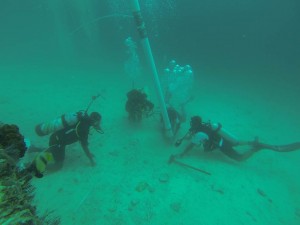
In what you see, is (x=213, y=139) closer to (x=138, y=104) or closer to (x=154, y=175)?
(x=154, y=175)

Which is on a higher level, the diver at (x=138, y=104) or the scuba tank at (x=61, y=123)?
the scuba tank at (x=61, y=123)

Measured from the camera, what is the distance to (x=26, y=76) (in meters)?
16.4

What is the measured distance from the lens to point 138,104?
925cm

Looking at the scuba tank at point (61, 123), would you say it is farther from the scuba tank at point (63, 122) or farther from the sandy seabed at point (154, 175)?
the sandy seabed at point (154, 175)

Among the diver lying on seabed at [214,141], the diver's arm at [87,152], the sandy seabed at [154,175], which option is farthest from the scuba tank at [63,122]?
the diver lying on seabed at [214,141]

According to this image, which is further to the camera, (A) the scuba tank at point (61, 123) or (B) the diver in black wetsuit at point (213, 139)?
(B) the diver in black wetsuit at point (213, 139)

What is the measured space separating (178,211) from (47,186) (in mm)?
3290

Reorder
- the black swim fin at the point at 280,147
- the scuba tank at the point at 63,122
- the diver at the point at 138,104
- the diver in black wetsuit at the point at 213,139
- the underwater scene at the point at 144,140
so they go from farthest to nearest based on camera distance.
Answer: the diver at the point at 138,104
the black swim fin at the point at 280,147
the diver in black wetsuit at the point at 213,139
the scuba tank at the point at 63,122
the underwater scene at the point at 144,140

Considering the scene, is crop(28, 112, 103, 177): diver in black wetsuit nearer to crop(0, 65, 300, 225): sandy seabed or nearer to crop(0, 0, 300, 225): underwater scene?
crop(0, 0, 300, 225): underwater scene

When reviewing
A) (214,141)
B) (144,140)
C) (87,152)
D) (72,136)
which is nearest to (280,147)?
(214,141)

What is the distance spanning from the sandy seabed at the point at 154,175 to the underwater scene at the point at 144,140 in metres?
0.04

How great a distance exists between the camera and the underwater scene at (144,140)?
5750 mm

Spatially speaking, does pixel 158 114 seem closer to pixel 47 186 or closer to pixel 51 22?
pixel 47 186

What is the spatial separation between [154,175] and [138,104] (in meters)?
2.90
